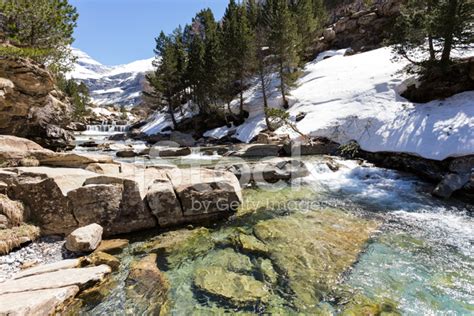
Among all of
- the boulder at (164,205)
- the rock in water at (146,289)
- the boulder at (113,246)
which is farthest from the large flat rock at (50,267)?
the boulder at (164,205)

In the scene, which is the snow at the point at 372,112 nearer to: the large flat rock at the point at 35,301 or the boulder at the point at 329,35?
the boulder at the point at 329,35

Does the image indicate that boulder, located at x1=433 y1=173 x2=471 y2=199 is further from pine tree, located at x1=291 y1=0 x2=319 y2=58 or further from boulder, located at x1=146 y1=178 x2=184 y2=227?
pine tree, located at x1=291 y1=0 x2=319 y2=58

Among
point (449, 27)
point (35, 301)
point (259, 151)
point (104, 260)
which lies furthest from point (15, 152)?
point (449, 27)

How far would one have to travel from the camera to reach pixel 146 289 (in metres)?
5.25

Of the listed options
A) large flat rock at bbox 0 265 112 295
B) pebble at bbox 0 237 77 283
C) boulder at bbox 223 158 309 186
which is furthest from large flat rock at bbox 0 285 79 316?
boulder at bbox 223 158 309 186

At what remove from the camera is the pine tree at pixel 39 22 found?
18750mm

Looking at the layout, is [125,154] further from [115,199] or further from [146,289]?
[146,289]

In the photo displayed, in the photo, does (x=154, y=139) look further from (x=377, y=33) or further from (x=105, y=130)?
(x=377, y=33)

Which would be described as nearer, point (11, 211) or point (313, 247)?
point (11, 211)

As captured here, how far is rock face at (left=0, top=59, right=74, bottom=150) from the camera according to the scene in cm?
1450

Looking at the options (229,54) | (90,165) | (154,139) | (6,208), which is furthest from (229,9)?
(6,208)

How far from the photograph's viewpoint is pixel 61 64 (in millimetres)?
28766

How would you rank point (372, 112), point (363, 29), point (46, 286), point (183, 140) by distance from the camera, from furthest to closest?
point (363, 29)
point (183, 140)
point (372, 112)
point (46, 286)

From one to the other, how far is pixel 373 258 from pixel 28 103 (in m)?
20.9
